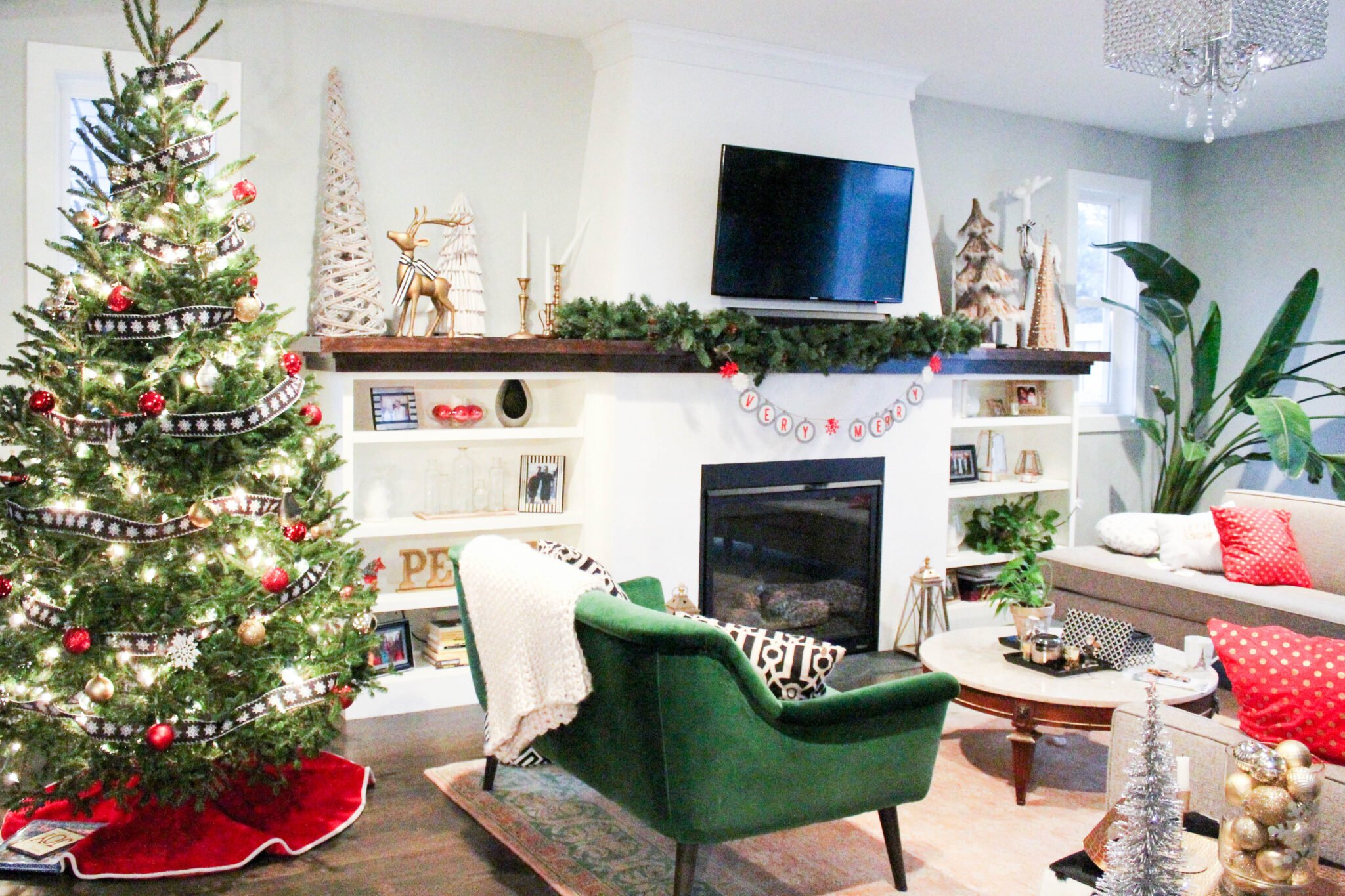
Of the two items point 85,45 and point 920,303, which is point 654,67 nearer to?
point 920,303

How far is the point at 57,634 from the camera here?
2.93 m

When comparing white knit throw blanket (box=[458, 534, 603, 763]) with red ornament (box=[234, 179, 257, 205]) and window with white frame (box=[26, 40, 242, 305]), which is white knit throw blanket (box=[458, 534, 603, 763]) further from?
window with white frame (box=[26, 40, 242, 305])

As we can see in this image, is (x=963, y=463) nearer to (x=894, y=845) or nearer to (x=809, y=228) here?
(x=809, y=228)

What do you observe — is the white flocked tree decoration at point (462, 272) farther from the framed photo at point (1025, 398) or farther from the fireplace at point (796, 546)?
the framed photo at point (1025, 398)

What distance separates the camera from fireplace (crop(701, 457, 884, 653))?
4.92 m

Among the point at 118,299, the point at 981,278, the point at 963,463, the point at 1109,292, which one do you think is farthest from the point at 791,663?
the point at 1109,292

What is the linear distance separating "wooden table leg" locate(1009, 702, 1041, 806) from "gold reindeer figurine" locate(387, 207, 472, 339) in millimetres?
2337

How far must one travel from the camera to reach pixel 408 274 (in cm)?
434

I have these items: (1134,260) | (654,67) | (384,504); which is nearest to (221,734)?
(384,504)

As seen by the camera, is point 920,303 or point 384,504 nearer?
point 384,504

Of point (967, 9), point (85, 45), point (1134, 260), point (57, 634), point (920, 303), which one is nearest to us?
point (57, 634)

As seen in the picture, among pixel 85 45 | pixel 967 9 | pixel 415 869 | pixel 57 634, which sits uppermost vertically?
pixel 967 9

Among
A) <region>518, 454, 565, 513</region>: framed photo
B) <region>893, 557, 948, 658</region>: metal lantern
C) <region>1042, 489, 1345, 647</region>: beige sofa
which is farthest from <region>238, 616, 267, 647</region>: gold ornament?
<region>1042, 489, 1345, 647</region>: beige sofa

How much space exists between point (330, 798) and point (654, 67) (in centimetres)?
297
